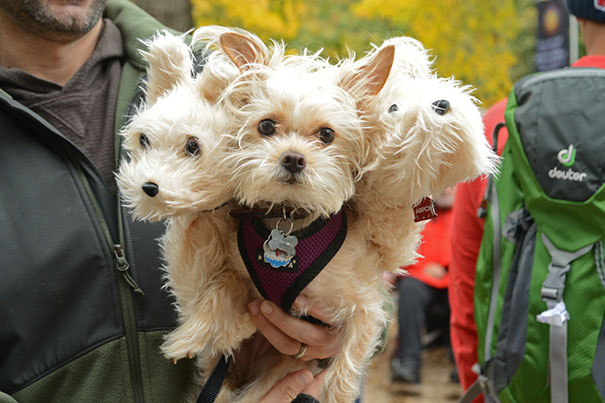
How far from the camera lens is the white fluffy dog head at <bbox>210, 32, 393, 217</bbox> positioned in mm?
1605

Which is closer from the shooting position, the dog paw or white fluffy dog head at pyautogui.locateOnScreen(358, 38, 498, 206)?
white fluffy dog head at pyautogui.locateOnScreen(358, 38, 498, 206)

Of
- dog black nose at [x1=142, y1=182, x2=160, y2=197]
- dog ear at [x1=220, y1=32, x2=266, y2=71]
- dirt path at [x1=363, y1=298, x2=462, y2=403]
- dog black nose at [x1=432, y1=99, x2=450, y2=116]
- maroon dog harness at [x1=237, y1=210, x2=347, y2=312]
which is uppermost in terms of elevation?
dog ear at [x1=220, y1=32, x2=266, y2=71]

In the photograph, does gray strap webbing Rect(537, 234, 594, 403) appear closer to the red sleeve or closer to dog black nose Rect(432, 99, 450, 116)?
the red sleeve

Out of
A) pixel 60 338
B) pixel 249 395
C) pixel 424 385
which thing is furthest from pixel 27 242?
pixel 424 385

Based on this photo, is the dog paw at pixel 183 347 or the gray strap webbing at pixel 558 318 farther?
the gray strap webbing at pixel 558 318

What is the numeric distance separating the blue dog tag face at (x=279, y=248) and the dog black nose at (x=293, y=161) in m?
0.26

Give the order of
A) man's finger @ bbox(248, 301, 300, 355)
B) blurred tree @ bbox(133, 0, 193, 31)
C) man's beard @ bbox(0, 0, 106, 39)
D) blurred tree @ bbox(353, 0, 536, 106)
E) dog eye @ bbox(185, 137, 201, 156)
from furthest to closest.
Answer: blurred tree @ bbox(353, 0, 536, 106), blurred tree @ bbox(133, 0, 193, 31), man's beard @ bbox(0, 0, 106, 39), man's finger @ bbox(248, 301, 300, 355), dog eye @ bbox(185, 137, 201, 156)

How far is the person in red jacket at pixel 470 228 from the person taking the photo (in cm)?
285

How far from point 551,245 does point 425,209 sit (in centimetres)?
90

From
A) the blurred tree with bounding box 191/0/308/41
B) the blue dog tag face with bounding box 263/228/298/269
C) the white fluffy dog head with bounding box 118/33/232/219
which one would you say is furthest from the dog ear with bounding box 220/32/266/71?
the blurred tree with bounding box 191/0/308/41

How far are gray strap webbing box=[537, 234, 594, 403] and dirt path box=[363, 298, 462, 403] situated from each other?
15.0ft

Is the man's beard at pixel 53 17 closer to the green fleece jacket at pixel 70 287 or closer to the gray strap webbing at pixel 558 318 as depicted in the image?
the green fleece jacket at pixel 70 287

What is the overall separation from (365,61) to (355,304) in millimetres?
710

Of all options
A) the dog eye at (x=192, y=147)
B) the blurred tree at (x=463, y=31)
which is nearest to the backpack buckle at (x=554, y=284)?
the dog eye at (x=192, y=147)
